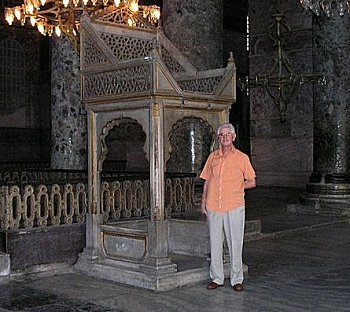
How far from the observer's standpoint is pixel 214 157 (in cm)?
590

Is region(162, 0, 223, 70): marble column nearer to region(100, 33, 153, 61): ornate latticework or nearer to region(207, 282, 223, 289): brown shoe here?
region(100, 33, 153, 61): ornate latticework

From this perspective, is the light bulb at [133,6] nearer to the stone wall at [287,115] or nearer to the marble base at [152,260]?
the marble base at [152,260]

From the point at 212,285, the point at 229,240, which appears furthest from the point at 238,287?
the point at 229,240

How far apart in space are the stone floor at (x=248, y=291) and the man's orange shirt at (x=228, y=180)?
2.46 feet

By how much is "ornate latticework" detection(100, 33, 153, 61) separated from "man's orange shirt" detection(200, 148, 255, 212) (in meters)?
1.64

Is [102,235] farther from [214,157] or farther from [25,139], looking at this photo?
[25,139]

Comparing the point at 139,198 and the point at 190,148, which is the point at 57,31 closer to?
the point at 190,148

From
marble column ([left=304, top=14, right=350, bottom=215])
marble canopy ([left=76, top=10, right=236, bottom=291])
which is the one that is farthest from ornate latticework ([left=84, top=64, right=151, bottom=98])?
marble column ([left=304, top=14, right=350, bottom=215])

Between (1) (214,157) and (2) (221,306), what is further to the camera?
(1) (214,157)

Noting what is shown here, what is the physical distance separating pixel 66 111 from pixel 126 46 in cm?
421

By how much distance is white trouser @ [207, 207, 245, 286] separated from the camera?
576 centimetres

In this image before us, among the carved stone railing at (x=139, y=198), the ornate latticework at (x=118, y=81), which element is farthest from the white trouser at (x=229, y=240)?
the carved stone railing at (x=139, y=198)

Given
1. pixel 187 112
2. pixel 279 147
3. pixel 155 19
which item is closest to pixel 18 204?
pixel 187 112

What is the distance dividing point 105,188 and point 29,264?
128 cm
